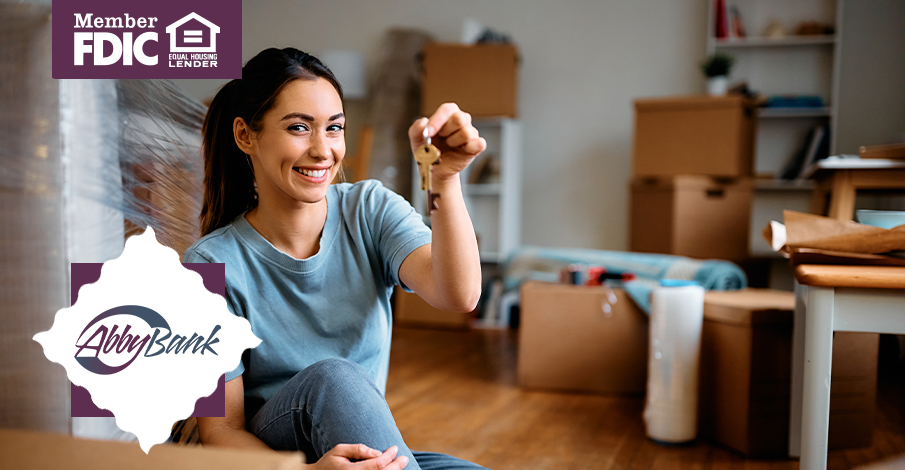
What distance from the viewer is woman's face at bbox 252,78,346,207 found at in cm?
87

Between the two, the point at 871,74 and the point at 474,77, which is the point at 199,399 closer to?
the point at 474,77

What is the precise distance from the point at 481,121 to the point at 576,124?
1.97 ft

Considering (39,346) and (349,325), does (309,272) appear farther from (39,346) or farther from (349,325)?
(39,346)

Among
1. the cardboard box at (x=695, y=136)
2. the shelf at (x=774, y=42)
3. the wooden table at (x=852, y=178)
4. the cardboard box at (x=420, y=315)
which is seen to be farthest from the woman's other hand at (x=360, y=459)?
the shelf at (x=774, y=42)

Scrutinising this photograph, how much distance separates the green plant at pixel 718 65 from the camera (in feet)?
10.7

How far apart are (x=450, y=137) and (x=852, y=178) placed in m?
1.33

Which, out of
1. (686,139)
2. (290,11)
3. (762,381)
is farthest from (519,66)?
(762,381)

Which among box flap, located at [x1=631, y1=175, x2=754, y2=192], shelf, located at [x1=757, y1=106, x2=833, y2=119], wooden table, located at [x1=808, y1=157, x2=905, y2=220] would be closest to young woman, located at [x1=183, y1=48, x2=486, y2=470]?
wooden table, located at [x1=808, y1=157, x2=905, y2=220]

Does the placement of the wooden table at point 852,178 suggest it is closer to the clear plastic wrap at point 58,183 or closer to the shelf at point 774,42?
the clear plastic wrap at point 58,183

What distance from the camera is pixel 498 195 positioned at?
396 centimetres

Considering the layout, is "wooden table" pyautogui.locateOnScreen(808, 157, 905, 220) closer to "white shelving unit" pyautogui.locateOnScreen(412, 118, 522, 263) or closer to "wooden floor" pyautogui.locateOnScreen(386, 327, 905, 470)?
"wooden floor" pyautogui.locateOnScreen(386, 327, 905, 470)

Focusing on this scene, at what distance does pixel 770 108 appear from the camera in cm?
332

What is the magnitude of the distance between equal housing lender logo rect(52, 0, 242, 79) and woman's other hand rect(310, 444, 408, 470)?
0.47 meters

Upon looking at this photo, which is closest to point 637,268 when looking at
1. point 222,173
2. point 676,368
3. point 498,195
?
point 676,368
